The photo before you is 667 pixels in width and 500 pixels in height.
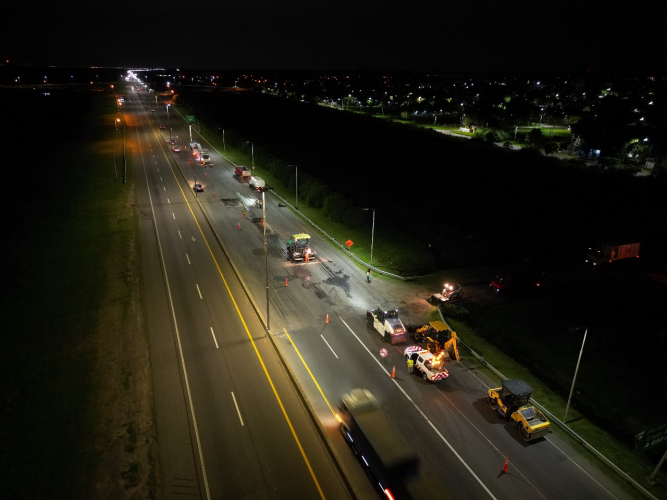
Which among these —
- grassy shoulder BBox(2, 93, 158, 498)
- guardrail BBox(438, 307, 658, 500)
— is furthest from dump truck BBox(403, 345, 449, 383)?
grassy shoulder BBox(2, 93, 158, 498)

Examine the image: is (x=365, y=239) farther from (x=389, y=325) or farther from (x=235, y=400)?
(x=235, y=400)

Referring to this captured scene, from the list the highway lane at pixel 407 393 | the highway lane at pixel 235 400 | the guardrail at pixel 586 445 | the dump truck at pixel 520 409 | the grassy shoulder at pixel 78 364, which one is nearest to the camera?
the grassy shoulder at pixel 78 364

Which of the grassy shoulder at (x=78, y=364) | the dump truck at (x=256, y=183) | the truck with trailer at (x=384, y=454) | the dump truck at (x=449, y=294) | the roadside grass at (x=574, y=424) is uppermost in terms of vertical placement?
the dump truck at (x=256, y=183)

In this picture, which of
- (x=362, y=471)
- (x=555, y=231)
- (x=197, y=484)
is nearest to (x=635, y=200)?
(x=555, y=231)

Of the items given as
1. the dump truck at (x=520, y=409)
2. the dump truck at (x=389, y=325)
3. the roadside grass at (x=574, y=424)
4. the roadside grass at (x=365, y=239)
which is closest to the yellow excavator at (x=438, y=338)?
the dump truck at (x=389, y=325)

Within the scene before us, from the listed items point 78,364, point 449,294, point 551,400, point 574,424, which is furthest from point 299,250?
point 574,424

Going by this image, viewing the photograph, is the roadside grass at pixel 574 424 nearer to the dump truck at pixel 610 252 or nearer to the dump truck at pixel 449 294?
the dump truck at pixel 449 294

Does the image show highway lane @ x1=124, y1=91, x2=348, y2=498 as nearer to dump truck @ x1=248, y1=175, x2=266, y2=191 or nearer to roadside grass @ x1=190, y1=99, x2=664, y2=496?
roadside grass @ x1=190, y1=99, x2=664, y2=496
